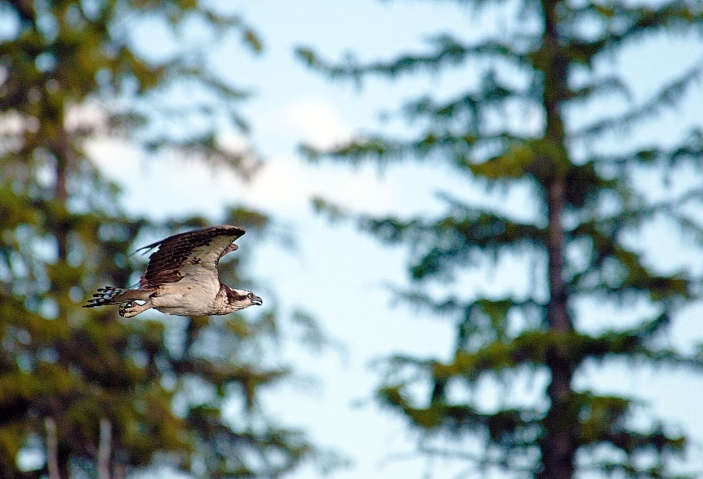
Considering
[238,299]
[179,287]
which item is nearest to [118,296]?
[179,287]

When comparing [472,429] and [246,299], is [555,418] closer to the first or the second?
[472,429]

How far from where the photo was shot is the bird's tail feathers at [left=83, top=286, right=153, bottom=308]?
5.65 m

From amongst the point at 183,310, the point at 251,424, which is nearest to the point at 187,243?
the point at 183,310

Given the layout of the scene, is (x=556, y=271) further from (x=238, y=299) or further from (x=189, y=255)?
(x=189, y=255)

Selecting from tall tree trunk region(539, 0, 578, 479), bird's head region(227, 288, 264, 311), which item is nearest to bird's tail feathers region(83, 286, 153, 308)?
bird's head region(227, 288, 264, 311)

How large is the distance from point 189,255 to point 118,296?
1.29 ft

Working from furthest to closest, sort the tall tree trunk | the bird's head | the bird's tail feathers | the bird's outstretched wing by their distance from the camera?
1. the tall tree trunk
2. the bird's head
3. the bird's tail feathers
4. the bird's outstretched wing

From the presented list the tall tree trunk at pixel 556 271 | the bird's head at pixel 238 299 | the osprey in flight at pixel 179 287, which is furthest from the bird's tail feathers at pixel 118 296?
the tall tree trunk at pixel 556 271

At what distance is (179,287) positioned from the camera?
583 centimetres

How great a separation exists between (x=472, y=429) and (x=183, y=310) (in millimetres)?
7828

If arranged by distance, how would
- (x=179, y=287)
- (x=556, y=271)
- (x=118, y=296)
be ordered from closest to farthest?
(x=118, y=296)
(x=179, y=287)
(x=556, y=271)

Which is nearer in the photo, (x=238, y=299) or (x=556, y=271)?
(x=238, y=299)

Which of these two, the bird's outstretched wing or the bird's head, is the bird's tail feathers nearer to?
the bird's outstretched wing

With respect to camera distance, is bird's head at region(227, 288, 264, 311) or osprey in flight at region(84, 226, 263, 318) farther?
bird's head at region(227, 288, 264, 311)
